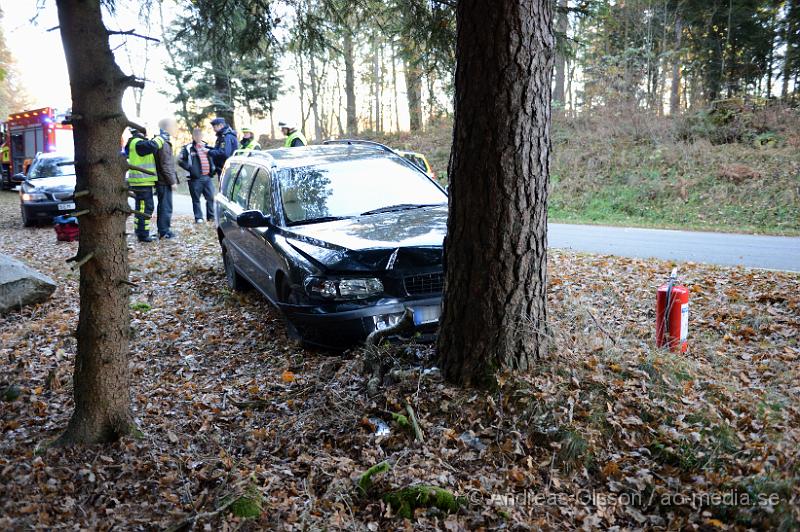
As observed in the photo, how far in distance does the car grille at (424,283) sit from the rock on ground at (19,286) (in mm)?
5597

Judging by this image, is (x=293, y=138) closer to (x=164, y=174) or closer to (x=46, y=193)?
(x=164, y=174)

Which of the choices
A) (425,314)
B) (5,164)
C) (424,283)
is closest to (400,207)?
Result: (424,283)

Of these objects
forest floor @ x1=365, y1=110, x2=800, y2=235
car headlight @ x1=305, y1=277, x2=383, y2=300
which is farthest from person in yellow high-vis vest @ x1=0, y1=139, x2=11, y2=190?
car headlight @ x1=305, y1=277, x2=383, y2=300

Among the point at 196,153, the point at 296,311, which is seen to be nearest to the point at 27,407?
the point at 296,311

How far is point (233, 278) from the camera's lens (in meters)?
8.72

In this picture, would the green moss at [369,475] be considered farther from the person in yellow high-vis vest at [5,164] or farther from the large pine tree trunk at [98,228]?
the person in yellow high-vis vest at [5,164]

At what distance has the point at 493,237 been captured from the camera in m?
4.20

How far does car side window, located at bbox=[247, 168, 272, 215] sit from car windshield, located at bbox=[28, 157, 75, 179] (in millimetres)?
11456

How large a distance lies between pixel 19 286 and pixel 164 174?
4.92 meters

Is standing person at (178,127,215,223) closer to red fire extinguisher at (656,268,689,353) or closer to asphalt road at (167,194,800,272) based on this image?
asphalt road at (167,194,800,272)

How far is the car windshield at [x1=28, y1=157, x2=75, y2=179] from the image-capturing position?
16750 mm

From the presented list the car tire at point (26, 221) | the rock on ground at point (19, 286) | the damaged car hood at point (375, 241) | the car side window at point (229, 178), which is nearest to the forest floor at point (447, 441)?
the damaged car hood at point (375, 241)

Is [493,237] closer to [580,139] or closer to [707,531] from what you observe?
[707,531]

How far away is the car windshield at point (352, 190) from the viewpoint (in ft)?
21.8
